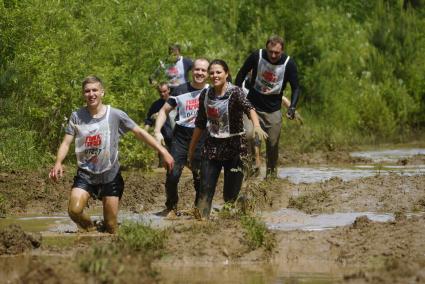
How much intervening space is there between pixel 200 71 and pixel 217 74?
1333 mm

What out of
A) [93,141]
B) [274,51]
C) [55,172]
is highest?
[274,51]

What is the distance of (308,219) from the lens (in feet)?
41.2

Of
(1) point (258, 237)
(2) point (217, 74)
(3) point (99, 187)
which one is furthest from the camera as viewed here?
(2) point (217, 74)

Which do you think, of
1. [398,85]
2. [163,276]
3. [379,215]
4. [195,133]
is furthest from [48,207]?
[398,85]

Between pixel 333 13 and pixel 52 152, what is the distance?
1498cm

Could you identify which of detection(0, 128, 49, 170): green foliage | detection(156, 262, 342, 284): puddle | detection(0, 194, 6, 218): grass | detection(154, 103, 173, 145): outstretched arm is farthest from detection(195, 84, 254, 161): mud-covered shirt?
detection(0, 128, 49, 170): green foliage

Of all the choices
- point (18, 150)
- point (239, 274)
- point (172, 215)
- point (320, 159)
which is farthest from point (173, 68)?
point (239, 274)

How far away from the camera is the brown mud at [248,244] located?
812 centimetres

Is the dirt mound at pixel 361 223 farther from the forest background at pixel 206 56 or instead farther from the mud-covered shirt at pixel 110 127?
the forest background at pixel 206 56

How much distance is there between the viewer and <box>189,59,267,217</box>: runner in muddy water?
1153cm

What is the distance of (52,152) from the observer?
749 inches

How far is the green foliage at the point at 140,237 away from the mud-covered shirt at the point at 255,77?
5594 mm

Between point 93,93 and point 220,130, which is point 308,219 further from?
point 93,93

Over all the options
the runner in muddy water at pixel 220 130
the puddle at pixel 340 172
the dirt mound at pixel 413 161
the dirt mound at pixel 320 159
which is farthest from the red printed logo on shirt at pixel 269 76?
the dirt mound at pixel 320 159
